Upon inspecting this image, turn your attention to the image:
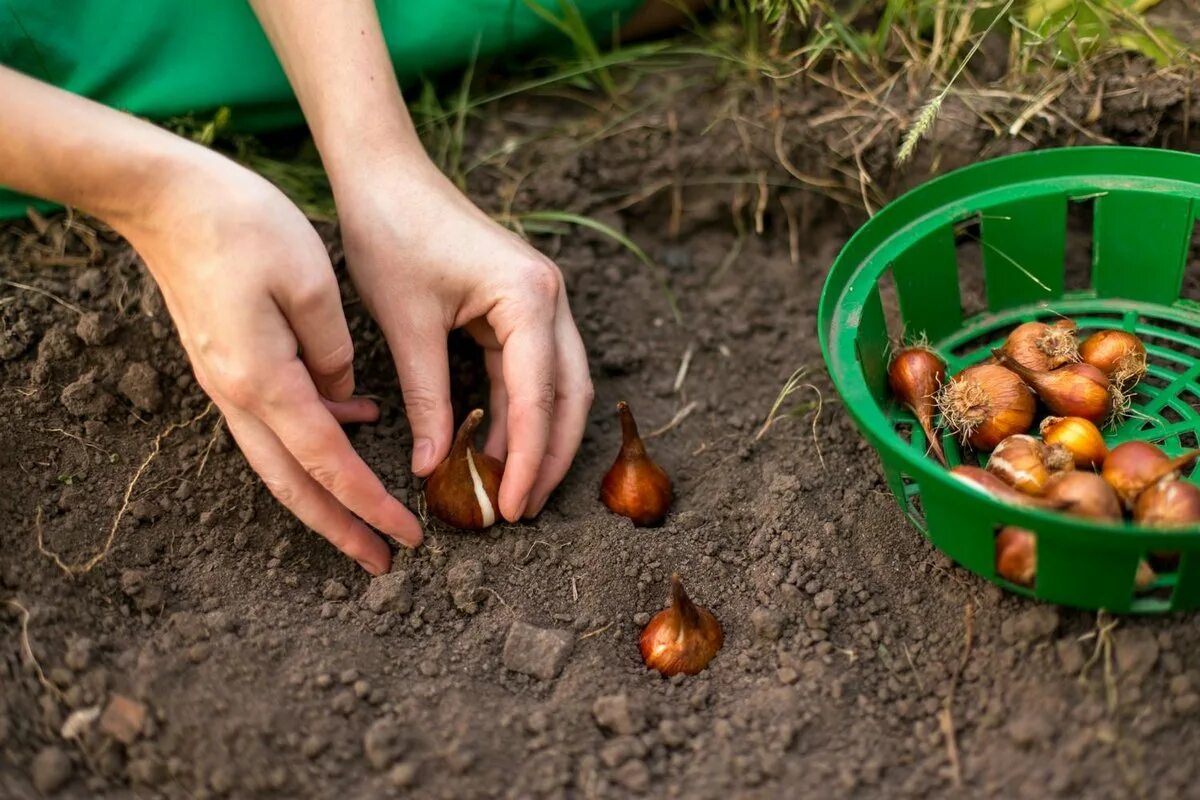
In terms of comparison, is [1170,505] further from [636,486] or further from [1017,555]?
[636,486]

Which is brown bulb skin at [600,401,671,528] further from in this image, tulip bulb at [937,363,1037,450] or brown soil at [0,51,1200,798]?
tulip bulb at [937,363,1037,450]

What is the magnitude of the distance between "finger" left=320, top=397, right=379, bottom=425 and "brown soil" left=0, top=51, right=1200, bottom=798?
3 centimetres

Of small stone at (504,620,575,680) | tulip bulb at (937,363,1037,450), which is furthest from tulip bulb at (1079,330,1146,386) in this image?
small stone at (504,620,575,680)

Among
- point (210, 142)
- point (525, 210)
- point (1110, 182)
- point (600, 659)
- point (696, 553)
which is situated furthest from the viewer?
point (525, 210)

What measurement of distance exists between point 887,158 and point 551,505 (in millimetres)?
832

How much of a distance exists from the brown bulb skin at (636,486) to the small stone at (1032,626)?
0.49 meters

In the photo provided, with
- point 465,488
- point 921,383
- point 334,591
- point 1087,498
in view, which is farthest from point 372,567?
point 1087,498

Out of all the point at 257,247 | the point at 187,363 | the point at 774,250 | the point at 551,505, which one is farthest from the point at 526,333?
the point at 774,250

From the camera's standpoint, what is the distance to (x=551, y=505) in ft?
5.31

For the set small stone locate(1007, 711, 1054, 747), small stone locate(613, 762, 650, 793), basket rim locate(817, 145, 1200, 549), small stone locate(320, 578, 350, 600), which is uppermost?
basket rim locate(817, 145, 1200, 549)

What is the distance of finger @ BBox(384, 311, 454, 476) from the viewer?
4.89 feet

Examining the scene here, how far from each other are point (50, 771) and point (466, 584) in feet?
1.67

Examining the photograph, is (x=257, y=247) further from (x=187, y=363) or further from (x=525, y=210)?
(x=525, y=210)

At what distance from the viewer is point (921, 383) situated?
1543 millimetres
